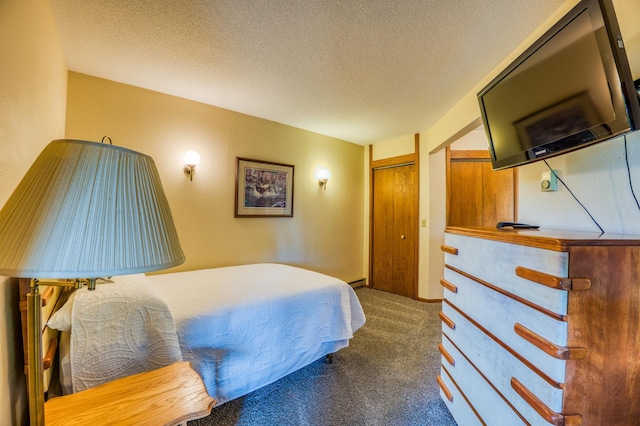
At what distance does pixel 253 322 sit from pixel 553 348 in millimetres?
1460

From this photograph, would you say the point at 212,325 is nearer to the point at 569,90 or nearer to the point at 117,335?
the point at 117,335

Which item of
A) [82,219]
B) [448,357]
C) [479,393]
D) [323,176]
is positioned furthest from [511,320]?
[323,176]

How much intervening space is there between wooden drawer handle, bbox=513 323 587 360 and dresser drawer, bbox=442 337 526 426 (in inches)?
13.3

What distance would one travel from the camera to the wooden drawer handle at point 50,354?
1.07 metres

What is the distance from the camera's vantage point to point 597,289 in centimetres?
80

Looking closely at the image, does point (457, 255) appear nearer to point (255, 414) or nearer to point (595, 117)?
point (595, 117)

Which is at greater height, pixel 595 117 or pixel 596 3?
pixel 596 3

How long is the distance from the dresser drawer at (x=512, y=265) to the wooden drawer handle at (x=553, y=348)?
0.10m

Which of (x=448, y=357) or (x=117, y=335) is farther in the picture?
(x=448, y=357)

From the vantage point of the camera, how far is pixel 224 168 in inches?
115

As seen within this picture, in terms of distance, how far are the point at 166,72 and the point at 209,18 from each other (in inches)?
33.6

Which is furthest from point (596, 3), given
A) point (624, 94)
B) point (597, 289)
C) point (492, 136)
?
point (597, 289)

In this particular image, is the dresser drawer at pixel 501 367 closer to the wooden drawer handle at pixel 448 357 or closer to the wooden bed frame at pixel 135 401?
the wooden drawer handle at pixel 448 357

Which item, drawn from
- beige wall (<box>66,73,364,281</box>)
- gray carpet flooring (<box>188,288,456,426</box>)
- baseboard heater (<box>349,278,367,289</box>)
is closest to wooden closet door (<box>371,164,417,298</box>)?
baseboard heater (<box>349,278,367,289</box>)
